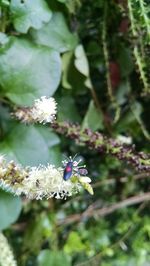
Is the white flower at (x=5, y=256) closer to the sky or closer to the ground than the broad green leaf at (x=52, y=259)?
closer to the sky

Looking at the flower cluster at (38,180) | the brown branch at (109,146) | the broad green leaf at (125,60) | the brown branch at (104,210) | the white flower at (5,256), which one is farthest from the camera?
the brown branch at (104,210)

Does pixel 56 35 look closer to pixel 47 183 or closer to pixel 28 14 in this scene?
pixel 28 14

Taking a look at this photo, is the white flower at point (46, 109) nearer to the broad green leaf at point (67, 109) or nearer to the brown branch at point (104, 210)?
the broad green leaf at point (67, 109)

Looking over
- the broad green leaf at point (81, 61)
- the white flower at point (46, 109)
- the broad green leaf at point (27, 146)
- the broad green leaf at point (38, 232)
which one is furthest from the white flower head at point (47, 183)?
the broad green leaf at point (38, 232)

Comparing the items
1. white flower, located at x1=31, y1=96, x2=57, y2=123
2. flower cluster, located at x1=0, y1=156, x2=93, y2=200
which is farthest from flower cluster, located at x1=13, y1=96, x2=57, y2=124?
flower cluster, located at x1=0, y1=156, x2=93, y2=200

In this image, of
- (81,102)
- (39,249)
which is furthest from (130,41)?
(39,249)

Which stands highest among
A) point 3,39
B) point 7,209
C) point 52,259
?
point 3,39

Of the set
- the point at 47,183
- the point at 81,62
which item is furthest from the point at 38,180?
the point at 81,62
